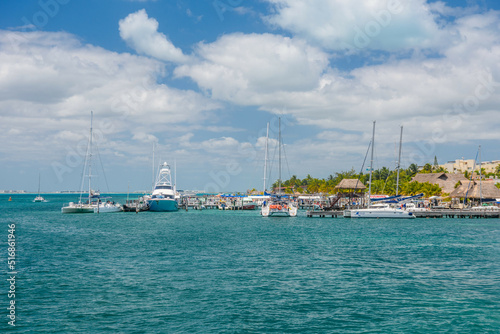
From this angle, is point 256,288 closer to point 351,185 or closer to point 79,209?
point 351,185

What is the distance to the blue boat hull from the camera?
4444 inches

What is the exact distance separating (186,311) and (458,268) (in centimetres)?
2134

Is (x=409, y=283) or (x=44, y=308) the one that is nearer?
(x=44, y=308)

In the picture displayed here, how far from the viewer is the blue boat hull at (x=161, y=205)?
113 meters

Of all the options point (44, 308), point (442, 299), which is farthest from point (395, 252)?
point (44, 308)

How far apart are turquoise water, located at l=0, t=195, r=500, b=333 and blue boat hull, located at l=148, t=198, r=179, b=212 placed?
2657 inches

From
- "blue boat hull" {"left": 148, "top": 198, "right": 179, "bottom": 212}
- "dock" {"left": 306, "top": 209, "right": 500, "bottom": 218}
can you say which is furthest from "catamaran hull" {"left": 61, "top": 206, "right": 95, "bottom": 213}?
"dock" {"left": 306, "top": 209, "right": 500, "bottom": 218}

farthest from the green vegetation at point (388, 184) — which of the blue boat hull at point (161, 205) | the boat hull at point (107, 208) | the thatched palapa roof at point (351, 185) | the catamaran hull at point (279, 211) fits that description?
the boat hull at point (107, 208)

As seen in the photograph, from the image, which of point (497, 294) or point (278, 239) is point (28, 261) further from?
point (497, 294)

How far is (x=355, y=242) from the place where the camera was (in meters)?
47.5

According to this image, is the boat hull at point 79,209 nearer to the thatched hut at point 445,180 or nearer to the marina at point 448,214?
the marina at point 448,214

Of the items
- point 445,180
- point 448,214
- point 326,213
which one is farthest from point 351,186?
point 445,180

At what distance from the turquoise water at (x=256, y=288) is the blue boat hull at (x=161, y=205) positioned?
2657 inches

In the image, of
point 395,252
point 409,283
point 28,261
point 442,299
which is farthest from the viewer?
point 395,252
